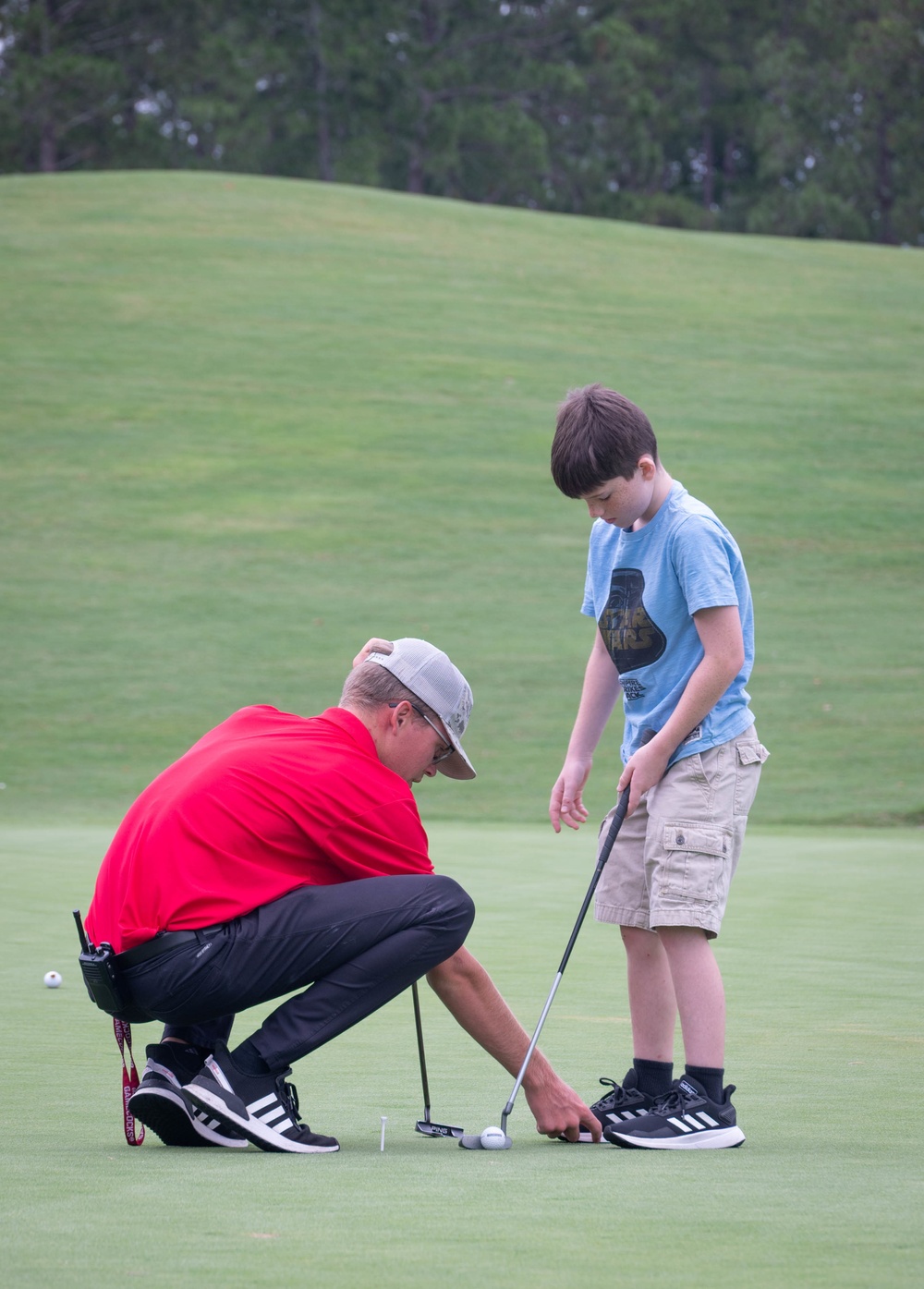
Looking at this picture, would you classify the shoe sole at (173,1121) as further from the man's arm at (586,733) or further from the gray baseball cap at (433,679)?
the man's arm at (586,733)

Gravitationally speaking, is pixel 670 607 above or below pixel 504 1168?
above

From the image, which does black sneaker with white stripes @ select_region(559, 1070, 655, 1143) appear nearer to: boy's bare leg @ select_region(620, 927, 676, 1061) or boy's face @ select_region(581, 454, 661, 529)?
boy's bare leg @ select_region(620, 927, 676, 1061)

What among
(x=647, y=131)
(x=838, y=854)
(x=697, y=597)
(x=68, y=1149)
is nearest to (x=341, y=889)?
(x=68, y=1149)

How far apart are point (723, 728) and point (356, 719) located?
82 cm

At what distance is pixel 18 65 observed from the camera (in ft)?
127

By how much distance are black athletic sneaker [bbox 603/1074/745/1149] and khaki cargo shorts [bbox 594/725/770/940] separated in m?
0.36

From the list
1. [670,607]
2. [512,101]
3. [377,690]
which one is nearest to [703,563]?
[670,607]

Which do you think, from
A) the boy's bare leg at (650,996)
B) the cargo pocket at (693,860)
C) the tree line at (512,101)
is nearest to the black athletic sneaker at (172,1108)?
the boy's bare leg at (650,996)

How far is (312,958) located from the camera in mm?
3547

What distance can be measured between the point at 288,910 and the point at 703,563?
1179 mm

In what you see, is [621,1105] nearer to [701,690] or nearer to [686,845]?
[686,845]

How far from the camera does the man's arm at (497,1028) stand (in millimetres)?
3605

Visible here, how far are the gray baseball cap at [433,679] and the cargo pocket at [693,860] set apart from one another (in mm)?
476

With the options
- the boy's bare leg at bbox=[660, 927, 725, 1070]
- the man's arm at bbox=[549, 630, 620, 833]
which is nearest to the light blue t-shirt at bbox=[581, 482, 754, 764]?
the man's arm at bbox=[549, 630, 620, 833]
